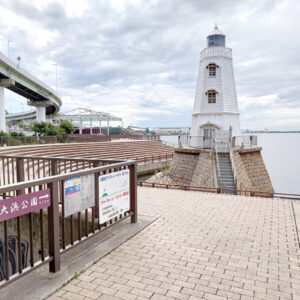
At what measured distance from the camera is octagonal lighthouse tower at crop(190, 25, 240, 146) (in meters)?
25.3

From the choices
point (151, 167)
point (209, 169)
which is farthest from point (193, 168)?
point (151, 167)

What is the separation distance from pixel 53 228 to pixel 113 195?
1.61 m

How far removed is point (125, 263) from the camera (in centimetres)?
436

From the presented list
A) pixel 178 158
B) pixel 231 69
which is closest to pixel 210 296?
pixel 178 158

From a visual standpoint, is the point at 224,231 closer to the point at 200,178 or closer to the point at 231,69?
the point at 200,178

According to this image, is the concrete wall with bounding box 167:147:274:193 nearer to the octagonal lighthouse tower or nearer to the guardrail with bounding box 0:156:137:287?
the octagonal lighthouse tower

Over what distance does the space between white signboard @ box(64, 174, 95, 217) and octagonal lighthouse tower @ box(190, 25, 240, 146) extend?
68.4 feet

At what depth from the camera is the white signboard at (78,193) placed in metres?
4.13

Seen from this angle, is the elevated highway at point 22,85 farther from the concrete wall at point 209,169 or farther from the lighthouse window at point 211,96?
the lighthouse window at point 211,96

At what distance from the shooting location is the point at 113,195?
17.3ft

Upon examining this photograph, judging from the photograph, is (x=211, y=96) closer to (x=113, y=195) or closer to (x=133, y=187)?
(x=133, y=187)

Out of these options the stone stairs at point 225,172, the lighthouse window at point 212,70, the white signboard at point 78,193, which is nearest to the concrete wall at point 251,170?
the stone stairs at point 225,172

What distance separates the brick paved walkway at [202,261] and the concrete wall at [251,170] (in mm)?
12696

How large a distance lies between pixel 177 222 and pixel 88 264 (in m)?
2.75
